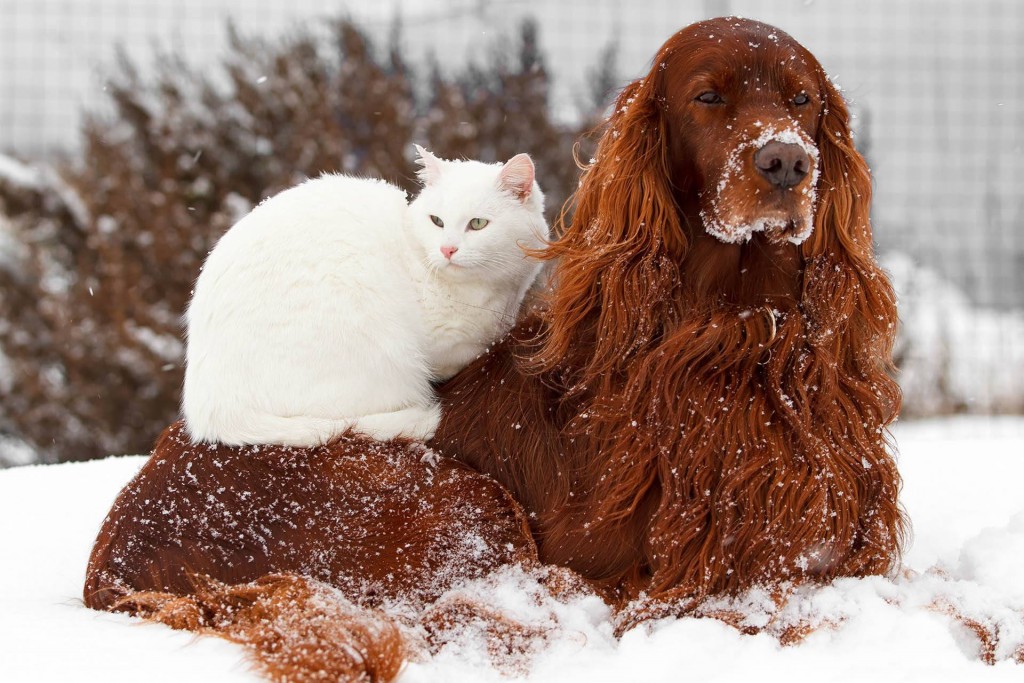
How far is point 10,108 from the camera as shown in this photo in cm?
731

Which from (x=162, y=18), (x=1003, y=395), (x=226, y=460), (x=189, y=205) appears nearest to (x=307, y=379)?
(x=226, y=460)

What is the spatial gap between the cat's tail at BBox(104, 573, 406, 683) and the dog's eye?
141cm

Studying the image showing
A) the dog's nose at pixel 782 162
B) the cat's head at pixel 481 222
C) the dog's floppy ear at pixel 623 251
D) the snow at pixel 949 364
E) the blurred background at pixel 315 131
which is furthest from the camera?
the snow at pixel 949 364

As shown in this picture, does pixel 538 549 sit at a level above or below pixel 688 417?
below

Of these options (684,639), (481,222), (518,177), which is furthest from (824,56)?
(684,639)

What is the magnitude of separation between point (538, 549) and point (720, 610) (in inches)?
19.1

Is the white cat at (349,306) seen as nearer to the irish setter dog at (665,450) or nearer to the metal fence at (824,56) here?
the irish setter dog at (665,450)

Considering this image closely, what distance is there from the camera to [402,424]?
2.69 m

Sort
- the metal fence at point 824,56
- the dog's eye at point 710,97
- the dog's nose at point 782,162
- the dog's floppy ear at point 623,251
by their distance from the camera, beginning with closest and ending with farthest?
the dog's nose at point 782,162, the dog's eye at point 710,97, the dog's floppy ear at point 623,251, the metal fence at point 824,56

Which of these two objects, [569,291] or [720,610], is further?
[569,291]

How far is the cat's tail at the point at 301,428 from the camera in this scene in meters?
2.58

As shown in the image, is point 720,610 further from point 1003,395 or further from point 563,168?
point 1003,395

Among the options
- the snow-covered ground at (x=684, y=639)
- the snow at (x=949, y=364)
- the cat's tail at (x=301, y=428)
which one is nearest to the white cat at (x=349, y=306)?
the cat's tail at (x=301, y=428)

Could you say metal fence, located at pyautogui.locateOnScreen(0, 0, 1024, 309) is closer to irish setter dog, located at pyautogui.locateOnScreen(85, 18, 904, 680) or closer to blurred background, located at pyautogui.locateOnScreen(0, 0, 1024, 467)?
blurred background, located at pyautogui.locateOnScreen(0, 0, 1024, 467)
